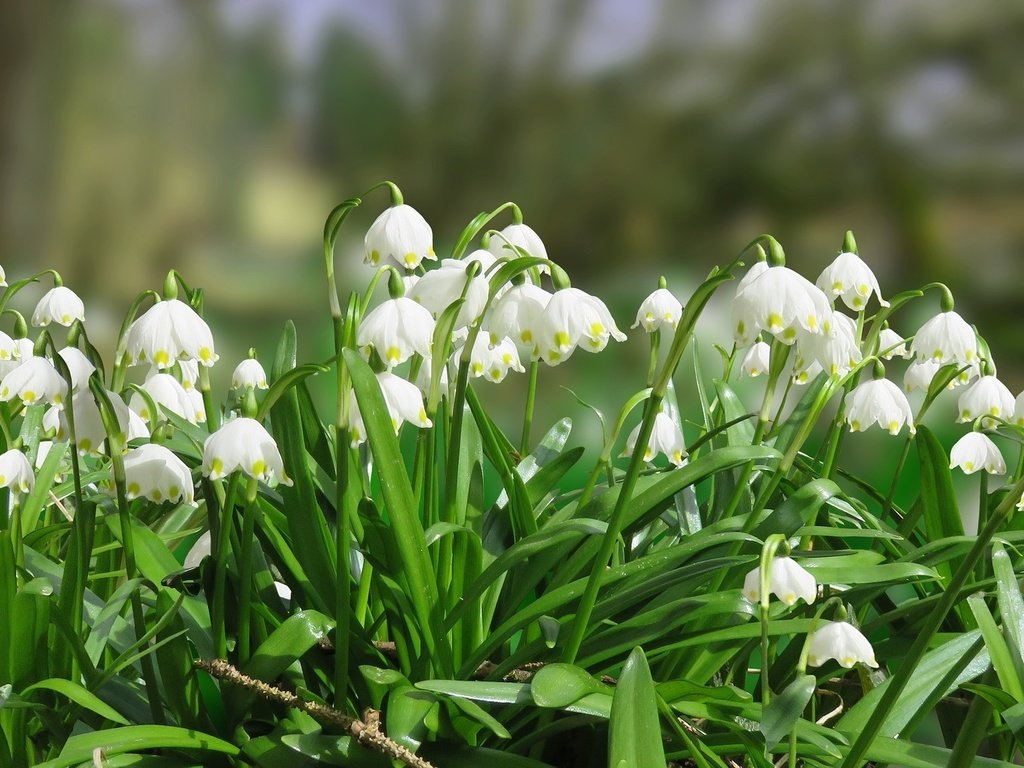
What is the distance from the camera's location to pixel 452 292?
1.03 meters

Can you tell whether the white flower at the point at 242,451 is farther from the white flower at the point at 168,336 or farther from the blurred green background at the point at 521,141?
the blurred green background at the point at 521,141

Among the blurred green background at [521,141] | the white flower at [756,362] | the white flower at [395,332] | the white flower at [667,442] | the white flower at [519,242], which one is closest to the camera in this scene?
the white flower at [395,332]

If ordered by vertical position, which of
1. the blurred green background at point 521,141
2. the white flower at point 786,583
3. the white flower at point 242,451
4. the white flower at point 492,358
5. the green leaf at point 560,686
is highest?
the blurred green background at point 521,141

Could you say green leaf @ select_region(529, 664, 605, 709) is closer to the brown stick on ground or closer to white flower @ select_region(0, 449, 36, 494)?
the brown stick on ground

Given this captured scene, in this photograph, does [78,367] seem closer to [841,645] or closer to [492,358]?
[492,358]

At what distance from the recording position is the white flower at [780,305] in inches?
37.9

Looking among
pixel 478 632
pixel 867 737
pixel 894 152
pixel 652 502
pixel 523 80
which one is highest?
pixel 523 80

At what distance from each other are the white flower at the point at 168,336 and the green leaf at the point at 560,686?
0.42 m

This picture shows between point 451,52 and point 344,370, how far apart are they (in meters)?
4.66

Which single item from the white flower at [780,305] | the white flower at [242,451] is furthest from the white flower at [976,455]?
the white flower at [242,451]

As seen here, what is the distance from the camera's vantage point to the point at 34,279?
1302mm

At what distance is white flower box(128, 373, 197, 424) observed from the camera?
1.41 metres

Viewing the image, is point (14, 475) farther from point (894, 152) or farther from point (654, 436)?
point (894, 152)

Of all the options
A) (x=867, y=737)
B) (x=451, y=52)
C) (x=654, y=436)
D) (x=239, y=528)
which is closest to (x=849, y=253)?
(x=654, y=436)
